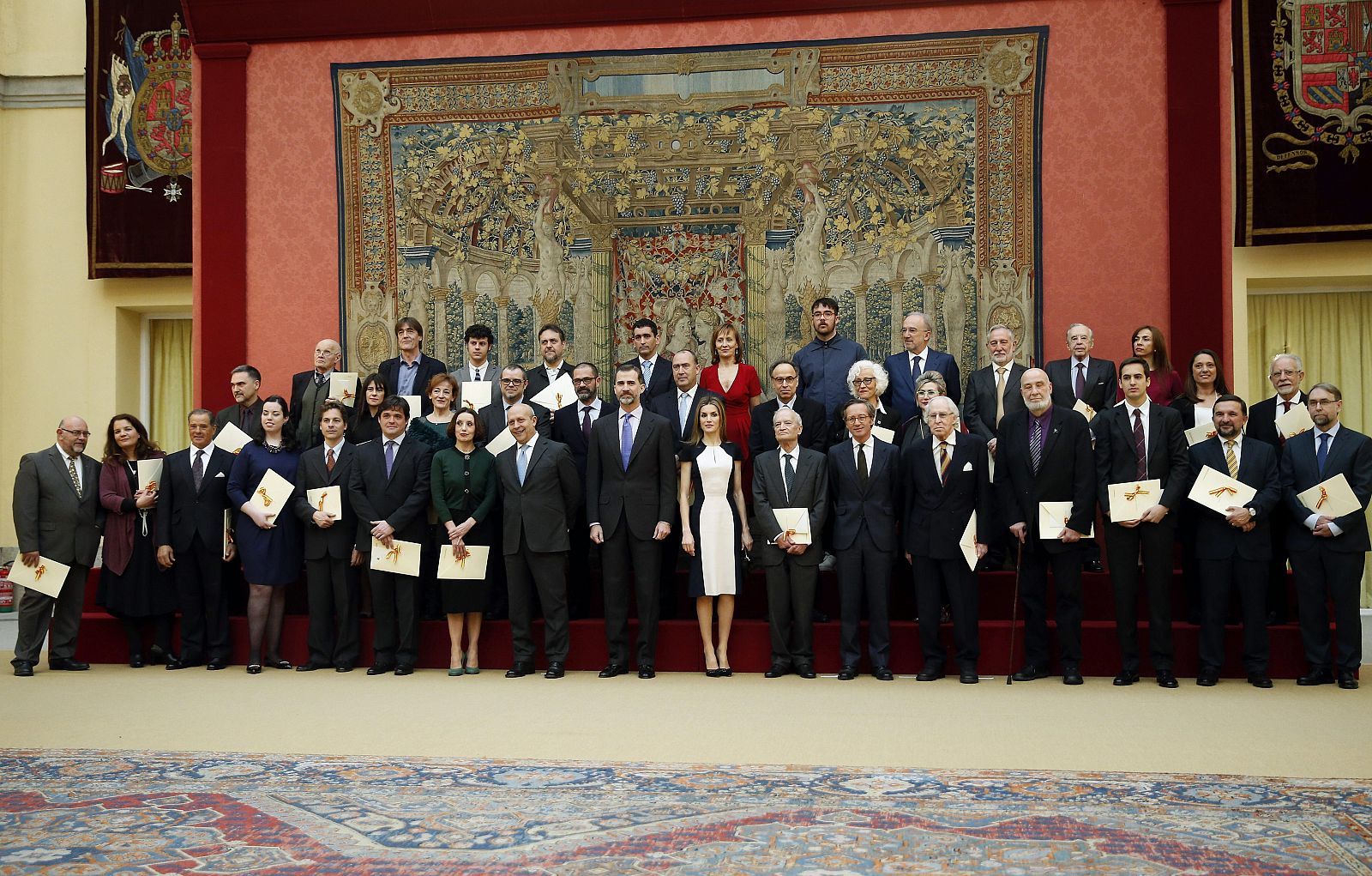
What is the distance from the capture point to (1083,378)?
298 inches

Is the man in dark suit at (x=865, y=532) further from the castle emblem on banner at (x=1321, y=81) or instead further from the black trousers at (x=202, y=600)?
the castle emblem on banner at (x=1321, y=81)

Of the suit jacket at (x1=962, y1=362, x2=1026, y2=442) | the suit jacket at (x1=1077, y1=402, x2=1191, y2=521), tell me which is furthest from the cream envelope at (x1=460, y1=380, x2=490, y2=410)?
the suit jacket at (x1=1077, y1=402, x2=1191, y2=521)

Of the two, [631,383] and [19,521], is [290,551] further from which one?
[631,383]

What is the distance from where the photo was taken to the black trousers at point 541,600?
6.98 metres

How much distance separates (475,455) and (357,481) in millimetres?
662

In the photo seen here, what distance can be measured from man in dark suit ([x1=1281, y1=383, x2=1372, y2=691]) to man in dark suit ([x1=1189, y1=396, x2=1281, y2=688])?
143 mm

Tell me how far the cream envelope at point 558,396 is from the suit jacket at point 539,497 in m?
0.48

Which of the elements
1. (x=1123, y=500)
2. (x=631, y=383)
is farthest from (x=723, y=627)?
(x=1123, y=500)

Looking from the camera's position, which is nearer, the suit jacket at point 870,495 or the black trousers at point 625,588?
the suit jacket at point 870,495

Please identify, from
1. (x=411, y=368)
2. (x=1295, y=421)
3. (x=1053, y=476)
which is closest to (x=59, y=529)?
(x=411, y=368)

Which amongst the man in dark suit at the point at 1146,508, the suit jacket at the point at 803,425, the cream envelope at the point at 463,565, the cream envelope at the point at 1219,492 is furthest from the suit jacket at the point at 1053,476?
the cream envelope at the point at 463,565

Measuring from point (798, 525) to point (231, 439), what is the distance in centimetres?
321

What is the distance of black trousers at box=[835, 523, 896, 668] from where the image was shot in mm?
6758

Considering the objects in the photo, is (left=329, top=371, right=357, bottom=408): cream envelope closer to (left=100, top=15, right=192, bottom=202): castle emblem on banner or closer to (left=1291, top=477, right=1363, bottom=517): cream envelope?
(left=100, top=15, right=192, bottom=202): castle emblem on banner
